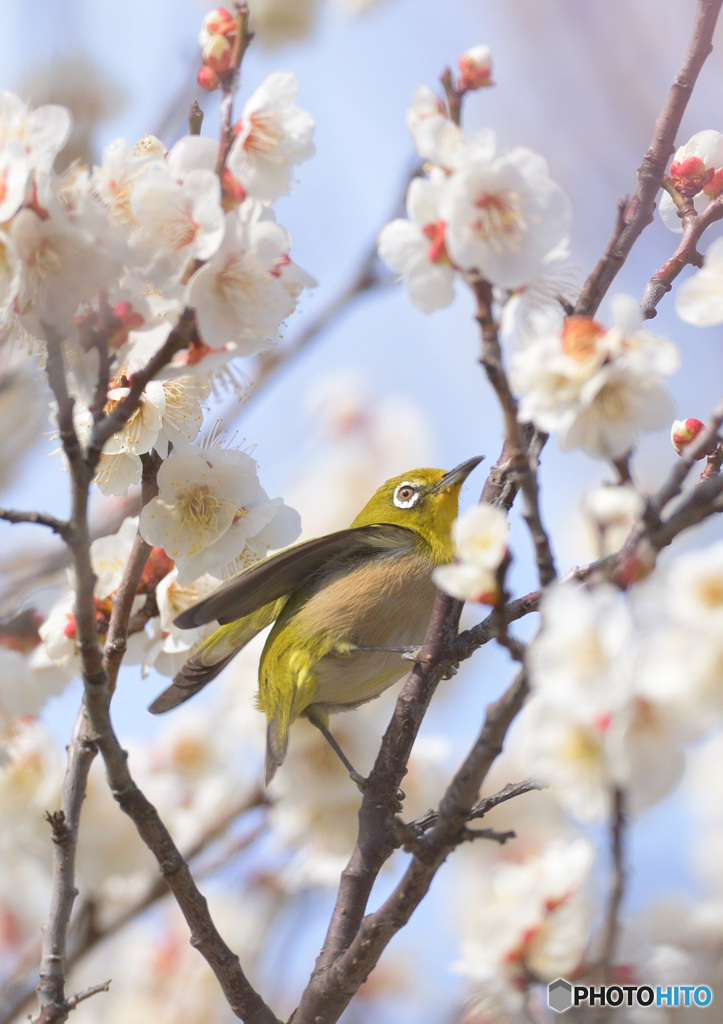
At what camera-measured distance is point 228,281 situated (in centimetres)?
180

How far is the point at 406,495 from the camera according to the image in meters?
4.08

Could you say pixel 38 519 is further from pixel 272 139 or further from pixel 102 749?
pixel 272 139

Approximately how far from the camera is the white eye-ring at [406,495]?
4.04 meters

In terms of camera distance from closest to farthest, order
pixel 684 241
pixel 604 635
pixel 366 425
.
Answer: pixel 604 635 < pixel 684 241 < pixel 366 425

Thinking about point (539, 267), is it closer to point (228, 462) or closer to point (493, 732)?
point (493, 732)

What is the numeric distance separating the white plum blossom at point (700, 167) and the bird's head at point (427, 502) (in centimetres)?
163

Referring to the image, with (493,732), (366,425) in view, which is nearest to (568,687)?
(493,732)

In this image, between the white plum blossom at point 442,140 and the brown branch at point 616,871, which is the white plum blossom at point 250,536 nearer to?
the white plum blossom at point 442,140

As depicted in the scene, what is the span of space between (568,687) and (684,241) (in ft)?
5.25

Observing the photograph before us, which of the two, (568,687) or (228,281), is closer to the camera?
(568,687)

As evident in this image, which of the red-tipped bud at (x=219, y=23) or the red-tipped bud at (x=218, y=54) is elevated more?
the red-tipped bud at (x=219, y=23)

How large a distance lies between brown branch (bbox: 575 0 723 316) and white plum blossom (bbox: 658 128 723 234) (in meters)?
0.14

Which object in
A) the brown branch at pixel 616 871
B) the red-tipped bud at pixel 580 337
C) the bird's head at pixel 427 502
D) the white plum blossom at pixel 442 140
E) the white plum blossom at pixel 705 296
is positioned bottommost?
the brown branch at pixel 616 871

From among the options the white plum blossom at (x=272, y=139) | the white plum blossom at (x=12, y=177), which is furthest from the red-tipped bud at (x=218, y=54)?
the white plum blossom at (x=12, y=177)
